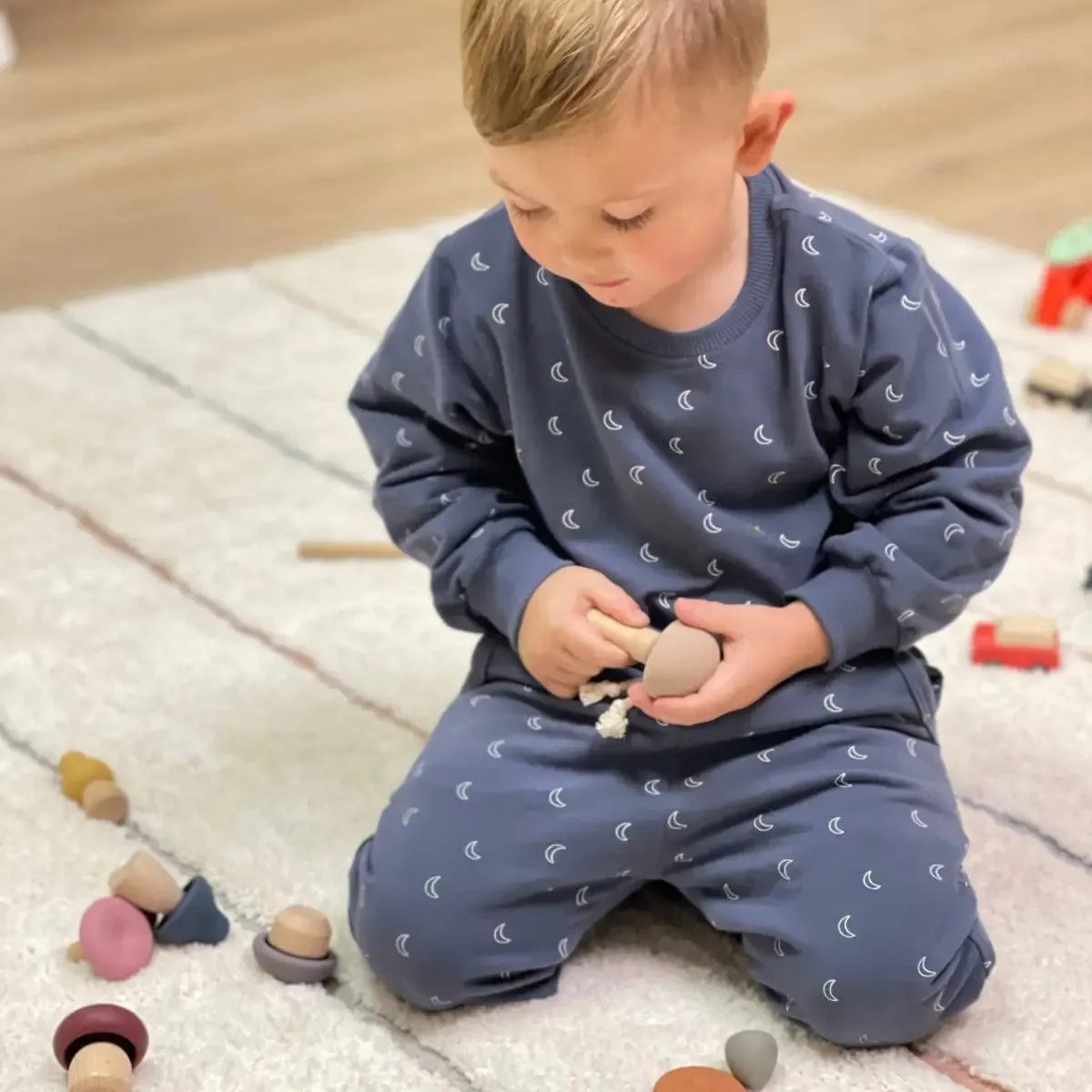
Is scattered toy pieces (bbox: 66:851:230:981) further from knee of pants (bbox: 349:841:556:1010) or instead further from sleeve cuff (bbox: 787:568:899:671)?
sleeve cuff (bbox: 787:568:899:671)

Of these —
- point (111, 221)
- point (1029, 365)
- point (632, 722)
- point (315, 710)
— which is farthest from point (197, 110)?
point (632, 722)

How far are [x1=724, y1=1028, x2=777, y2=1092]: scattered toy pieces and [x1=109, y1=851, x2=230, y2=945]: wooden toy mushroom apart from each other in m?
0.27

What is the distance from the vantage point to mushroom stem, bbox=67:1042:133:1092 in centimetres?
70

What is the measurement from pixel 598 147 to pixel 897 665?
31 cm

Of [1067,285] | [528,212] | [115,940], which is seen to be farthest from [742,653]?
[1067,285]

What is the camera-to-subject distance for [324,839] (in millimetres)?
898

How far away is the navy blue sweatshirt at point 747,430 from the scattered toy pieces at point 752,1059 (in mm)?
180

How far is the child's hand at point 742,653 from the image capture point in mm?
750

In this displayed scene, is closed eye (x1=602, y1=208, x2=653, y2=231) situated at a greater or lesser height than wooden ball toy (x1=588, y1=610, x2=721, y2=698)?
greater

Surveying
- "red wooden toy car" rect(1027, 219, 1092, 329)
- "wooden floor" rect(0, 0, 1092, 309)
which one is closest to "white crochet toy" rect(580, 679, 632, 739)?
"red wooden toy car" rect(1027, 219, 1092, 329)

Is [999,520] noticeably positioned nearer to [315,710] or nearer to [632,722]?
[632,722]

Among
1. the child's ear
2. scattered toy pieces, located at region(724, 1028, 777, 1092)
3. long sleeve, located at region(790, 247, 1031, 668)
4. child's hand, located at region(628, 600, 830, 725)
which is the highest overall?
the child's ear

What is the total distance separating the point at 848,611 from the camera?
30.1 inches

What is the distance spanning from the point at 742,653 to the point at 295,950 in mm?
263
